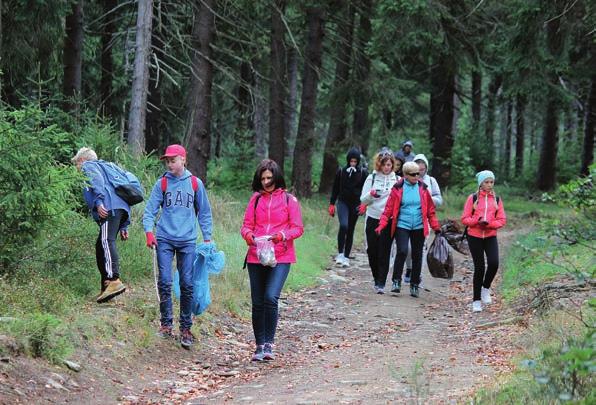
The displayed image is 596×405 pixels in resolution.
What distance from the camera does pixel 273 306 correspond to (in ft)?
26.7

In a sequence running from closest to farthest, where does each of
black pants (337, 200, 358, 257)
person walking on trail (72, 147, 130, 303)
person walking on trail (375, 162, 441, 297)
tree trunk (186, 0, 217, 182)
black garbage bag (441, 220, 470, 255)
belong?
person walking on trail (72, 147, 130, 303) < person walking on trail (375, 162, 441, 297) < black garbage bag (441, 220, 470, 255) < black pants (337, 200, 358, 257) < tree trunk (186, 0, 217, 182)

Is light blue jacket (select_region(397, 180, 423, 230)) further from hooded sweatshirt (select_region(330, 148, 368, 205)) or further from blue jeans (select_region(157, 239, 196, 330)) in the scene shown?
blue jeans (select_region(157, 239, 196, 330))

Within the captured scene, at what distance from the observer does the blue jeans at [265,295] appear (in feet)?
26.7

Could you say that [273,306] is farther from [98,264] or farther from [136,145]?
[136,145]

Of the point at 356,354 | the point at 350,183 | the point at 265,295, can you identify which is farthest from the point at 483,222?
the point at 350,183

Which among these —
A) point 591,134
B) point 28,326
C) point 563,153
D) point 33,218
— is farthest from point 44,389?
point 563,153

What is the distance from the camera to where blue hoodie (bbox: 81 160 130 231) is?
29.3 ft

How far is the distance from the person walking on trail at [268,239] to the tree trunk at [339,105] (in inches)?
583

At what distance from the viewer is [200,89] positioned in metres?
17.0

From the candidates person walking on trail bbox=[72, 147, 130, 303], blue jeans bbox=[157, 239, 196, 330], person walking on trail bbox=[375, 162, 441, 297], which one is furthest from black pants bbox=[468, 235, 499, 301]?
person walking on trail bbox=[72, 147, 130, 303]

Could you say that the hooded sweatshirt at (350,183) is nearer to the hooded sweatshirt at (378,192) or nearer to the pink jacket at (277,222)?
the hooded sweatshirt at (378,192)

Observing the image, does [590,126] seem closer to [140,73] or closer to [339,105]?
[339,105]

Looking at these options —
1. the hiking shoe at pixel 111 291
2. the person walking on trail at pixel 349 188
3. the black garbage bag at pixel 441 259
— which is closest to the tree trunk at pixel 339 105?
the person walking on trail at pixel 349 188

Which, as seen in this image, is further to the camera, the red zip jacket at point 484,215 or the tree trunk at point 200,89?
the tree trunk at point 200,89
